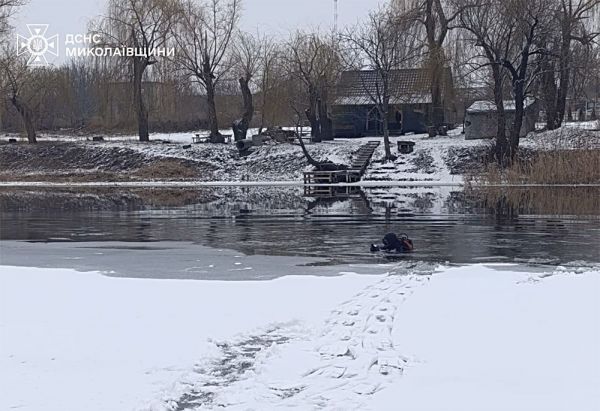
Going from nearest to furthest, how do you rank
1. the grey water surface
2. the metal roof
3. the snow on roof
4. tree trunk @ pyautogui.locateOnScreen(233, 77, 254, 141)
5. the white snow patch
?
1. the white snow patch
2. the grey water surface
3. the snow on roof
4. the metal roof
5. tree trunk @ pyautogui.locateOnScreen(233, 77, 254, 141)

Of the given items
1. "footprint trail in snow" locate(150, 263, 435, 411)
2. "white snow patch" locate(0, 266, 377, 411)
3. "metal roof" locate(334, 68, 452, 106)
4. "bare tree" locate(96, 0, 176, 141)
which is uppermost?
"bare tree" locate(96, 0, 176, 141)

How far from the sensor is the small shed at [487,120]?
4778cm

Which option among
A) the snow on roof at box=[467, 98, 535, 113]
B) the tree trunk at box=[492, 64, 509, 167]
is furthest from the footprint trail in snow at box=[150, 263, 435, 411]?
the snow on roof at box=[467, 98, 535, 113]

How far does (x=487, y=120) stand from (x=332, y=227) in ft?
96.9

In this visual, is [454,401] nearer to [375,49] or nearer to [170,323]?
[170,323]

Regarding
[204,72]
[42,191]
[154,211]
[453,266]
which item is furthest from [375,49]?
[453,266]

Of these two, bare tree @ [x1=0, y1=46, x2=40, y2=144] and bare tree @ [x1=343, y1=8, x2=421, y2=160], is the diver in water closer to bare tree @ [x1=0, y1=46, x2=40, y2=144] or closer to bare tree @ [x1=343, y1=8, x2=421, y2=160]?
bare tree @ [x1=343, y1=8, x2=421, y2=160]

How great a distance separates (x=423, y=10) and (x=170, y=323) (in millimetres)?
42032

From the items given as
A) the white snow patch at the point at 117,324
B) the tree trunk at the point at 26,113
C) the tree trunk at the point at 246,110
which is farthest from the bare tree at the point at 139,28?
the white snow patch at the point at 117,324

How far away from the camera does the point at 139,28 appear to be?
5100 cm

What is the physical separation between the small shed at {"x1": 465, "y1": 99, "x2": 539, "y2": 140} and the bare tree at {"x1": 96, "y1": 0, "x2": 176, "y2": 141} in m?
19.8

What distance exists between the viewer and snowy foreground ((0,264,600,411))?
6.22 metres

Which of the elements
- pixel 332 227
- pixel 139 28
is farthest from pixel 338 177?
pixel 332 227

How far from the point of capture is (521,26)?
133 feet
